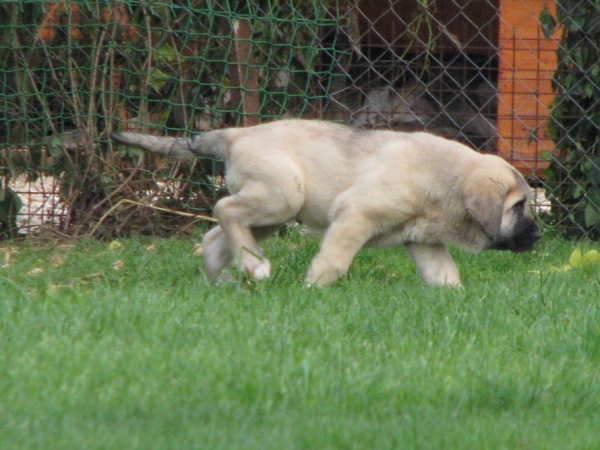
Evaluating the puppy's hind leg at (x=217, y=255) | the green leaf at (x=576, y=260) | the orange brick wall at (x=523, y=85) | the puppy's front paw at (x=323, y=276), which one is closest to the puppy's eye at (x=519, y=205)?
the green leaf at (x=576, y=260)

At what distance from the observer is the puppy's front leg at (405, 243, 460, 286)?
208 inches

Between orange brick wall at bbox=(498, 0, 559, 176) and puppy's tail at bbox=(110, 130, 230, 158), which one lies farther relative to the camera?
orange brick wall at bbox=(498, 0, 559, 176)

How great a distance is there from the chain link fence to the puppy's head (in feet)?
7.09

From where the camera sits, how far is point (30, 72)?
6977 millimetres

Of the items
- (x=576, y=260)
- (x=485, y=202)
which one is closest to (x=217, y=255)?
(x=485, y=202)

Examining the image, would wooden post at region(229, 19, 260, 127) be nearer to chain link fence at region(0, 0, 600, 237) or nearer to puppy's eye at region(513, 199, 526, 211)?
chain link fence at region(0, 0, 600, 237)

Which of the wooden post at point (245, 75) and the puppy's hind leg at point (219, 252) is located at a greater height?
the wooden post at point (245, 75)

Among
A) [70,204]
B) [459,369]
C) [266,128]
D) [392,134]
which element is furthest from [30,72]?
[459,369]

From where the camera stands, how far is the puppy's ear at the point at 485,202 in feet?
16.4

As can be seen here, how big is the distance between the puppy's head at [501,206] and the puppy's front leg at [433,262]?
0.22 metres

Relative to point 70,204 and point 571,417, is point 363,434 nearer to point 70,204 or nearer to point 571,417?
point 571,417

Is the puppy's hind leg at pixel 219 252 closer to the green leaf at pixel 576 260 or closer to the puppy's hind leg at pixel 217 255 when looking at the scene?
the puppy's hind leg at pixel 217 255

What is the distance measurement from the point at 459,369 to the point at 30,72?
4601 mm

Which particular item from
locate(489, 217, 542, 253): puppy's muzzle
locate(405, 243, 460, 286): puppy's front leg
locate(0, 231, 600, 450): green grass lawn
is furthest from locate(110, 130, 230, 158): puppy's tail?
locate(489, 217, 542, 253): puppy's muzzle
